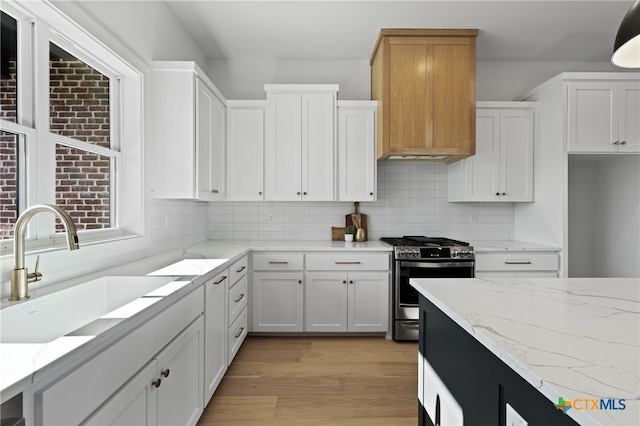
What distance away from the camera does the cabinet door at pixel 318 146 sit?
334 cm

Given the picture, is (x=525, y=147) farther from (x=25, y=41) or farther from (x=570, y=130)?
(x=25, y=41)

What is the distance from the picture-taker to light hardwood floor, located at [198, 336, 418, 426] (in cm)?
204

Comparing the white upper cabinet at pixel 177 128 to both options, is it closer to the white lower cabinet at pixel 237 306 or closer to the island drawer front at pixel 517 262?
the white lower cabinet at pixel 237 306

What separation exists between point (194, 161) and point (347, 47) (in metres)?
1.99

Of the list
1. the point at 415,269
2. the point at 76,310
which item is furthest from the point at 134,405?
the point at 415,269

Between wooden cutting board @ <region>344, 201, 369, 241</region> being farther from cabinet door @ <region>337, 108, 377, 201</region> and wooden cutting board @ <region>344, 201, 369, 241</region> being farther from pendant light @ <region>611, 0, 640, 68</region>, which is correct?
pendant light @ <region>611, 0, 640, 68</region>

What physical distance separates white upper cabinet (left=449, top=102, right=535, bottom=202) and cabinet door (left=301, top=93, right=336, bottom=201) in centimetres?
140

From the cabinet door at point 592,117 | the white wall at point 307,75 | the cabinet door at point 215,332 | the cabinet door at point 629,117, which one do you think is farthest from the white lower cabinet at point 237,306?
the cabinet door at point 629,117

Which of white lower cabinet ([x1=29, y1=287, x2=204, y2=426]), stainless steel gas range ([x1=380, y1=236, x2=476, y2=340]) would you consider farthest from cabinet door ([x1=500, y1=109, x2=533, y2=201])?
white lower cabinet ([x1=29, y1=287, x2=204, y2=426])

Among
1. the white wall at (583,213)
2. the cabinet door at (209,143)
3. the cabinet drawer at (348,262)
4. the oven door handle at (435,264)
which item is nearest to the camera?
the cabinet door at (209,143)

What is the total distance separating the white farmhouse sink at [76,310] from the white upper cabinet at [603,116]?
11.8 ft

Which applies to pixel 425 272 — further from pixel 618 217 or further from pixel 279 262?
pixel 618 217

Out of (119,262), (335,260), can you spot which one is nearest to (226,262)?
(119,262)

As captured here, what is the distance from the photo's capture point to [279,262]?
3.19 metres
